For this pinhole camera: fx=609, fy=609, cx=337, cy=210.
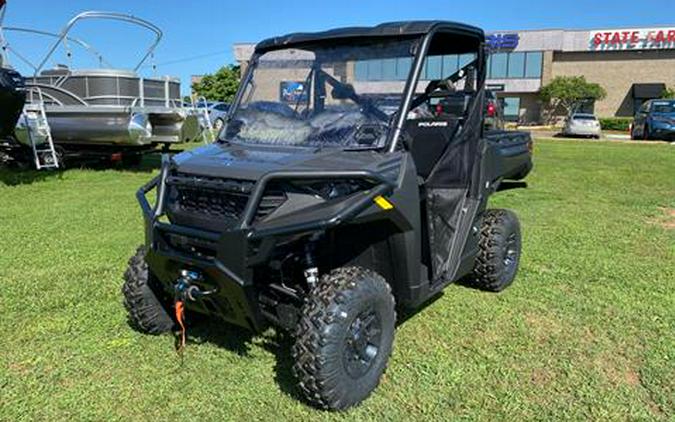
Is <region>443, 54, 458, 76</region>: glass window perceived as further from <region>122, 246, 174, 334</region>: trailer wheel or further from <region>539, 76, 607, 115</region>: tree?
<region>539, 76, 607, 115</region>: tree

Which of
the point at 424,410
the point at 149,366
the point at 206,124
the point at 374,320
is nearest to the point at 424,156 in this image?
the point at 374,320

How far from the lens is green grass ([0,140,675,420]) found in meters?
3.09

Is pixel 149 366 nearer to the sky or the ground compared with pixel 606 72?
nearer to the ground

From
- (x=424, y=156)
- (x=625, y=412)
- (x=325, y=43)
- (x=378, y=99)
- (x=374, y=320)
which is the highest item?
(x=325, y=43)

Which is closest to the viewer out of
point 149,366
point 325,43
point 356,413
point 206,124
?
point 356,413

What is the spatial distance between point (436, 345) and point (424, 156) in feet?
4.21

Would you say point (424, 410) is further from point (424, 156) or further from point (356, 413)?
point (424, 156)

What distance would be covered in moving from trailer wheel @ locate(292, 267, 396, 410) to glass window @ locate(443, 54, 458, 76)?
1.80 metres

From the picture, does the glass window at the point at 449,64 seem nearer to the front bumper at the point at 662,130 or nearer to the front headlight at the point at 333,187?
the front headlight at the point at 333,187

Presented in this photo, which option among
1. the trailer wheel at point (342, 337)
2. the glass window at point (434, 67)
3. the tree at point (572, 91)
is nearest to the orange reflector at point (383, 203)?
the trailer wheel at point (342, 337)

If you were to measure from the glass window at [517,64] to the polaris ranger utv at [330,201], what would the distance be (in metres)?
49.9

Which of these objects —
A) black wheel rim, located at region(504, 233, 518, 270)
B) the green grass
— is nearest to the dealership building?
the green grass

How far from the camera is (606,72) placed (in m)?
49.4

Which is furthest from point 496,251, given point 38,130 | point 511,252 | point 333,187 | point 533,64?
point 533,64
